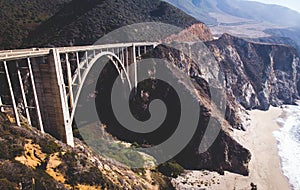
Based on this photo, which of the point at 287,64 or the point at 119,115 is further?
the point at 287,64

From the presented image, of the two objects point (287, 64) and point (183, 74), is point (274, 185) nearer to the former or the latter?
point (183, 74)

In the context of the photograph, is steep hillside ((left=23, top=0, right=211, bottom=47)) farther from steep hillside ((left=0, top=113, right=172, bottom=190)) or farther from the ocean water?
steep hillside ((left=0, top=113, right=172, bottom=190))

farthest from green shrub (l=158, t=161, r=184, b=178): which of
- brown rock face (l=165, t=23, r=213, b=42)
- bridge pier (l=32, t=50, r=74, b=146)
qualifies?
brown rock face (l=165, t=23, r=213, b=42)

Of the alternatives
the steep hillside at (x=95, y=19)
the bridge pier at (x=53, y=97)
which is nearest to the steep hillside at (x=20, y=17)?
the steep hillside at (x=95, y=19)

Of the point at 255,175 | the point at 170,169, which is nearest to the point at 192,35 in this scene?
the point at 255,175

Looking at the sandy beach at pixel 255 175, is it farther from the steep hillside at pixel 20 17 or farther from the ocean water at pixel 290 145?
the steep hillside at pixel 20 17

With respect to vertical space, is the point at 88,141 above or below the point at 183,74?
below

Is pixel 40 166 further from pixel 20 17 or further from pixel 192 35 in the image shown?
pixel 192 35

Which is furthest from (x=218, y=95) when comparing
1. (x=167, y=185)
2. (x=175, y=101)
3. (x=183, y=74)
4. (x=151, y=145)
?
(x=167, y=185)
